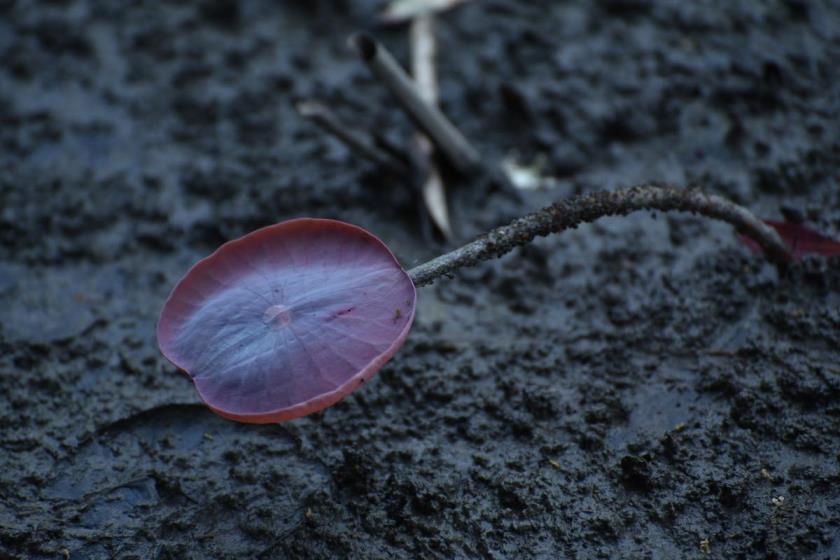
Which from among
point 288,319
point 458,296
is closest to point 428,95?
point 458,296

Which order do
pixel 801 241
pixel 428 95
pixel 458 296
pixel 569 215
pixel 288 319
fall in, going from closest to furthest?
pixel 288 319 < pixel 569 215 < pixel 801 241 < pixel 458 296 < pixel 428 95

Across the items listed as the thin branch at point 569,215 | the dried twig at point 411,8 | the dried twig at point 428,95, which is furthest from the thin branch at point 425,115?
the thin branch at point 569,215

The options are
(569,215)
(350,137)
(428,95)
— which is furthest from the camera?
(428,95)

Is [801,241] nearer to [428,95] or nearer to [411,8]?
[428,95]

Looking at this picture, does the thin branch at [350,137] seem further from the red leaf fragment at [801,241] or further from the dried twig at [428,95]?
the red leaf fragment at [801,241]

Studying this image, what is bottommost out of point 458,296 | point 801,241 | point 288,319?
point 458,296

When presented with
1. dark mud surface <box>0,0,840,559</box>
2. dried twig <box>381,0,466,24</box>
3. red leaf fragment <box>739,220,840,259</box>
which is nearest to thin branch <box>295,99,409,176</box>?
dark mud surface <box>0,0,840,559</box>

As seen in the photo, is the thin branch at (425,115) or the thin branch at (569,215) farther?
the thin branch at (425,115)

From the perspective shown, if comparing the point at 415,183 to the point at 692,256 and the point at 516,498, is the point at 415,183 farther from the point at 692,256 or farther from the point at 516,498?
the point at 516,498
